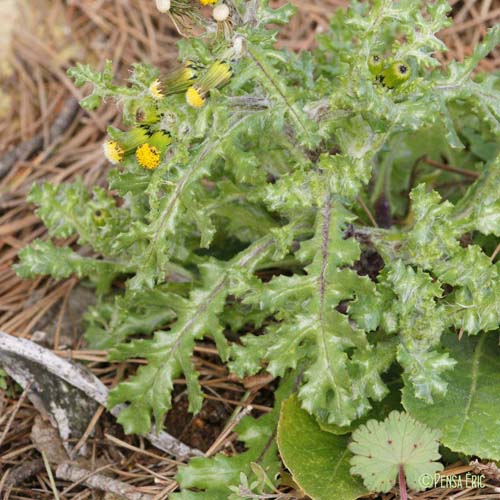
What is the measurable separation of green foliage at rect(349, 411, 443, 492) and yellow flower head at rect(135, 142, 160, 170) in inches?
40.0

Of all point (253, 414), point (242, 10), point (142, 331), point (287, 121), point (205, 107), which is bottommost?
point (253, 414)

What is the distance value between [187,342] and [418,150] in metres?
1.44

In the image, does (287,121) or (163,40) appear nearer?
(287,121)

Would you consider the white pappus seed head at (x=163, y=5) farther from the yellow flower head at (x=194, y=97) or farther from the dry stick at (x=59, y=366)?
the dry stick at (x=59, y=366)

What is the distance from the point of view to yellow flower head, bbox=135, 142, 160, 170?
91.0 inches

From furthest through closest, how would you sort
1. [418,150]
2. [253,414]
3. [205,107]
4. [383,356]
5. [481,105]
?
[418,150] < [253,414] < [481,105] < [383,356] < [205,107]

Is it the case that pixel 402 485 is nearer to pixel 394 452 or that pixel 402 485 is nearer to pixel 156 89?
pixel 394 452

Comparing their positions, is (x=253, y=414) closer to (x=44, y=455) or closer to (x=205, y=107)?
(x=44, y=455)

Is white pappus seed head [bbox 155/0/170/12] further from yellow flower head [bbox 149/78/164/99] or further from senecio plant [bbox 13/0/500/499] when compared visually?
yellow flower head [bbox 149/78/164/99]

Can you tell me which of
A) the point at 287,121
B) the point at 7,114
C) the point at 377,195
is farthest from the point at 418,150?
the point at 7,114

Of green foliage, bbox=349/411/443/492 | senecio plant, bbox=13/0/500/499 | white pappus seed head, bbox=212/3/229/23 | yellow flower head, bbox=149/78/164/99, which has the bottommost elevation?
green foliage, bbox=349/411/443/492

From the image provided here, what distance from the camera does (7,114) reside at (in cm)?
399

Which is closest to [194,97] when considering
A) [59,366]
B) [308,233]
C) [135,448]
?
[308,233]

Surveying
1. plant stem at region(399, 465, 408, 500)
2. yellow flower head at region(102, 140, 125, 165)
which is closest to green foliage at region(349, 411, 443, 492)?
plant stem at region(399, 465, 408, 500)
